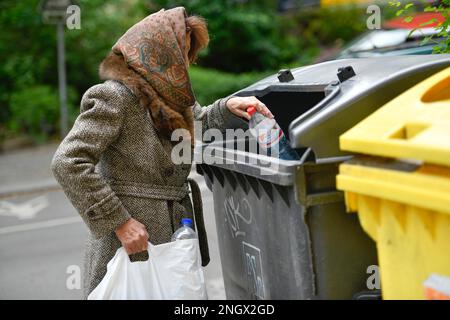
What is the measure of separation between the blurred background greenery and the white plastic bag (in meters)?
8.25

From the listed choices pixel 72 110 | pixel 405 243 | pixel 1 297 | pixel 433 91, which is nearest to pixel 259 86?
pixel 433 91

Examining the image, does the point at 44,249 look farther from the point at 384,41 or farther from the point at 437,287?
the point at 437,287

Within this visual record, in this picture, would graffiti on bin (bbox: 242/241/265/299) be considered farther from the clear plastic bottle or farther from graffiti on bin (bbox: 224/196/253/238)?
the clear plastic bottle

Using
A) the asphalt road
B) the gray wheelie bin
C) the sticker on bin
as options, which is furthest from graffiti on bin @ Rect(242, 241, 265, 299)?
the asphalt road

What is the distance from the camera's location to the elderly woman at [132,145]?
2570mm

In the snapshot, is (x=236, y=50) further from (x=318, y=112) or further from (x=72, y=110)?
(x=318, y=112)

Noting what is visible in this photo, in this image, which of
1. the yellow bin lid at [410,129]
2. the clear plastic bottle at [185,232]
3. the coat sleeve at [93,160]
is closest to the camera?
the yellow bin lid at [410,129]

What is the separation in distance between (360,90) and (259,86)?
0.97 m

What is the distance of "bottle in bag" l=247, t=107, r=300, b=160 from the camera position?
9.21 feet

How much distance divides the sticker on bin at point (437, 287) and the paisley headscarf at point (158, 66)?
1204mm

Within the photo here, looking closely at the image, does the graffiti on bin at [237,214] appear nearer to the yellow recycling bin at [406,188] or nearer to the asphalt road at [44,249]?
the yellow recycling bin at [406,188]

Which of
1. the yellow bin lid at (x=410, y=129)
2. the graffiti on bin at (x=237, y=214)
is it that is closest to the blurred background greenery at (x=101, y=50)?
the graffiti on bin at (x=237, y=214)

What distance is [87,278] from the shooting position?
9.25 ft

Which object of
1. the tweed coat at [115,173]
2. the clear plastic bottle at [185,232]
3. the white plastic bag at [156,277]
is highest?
the tweed coat at [115,173]
